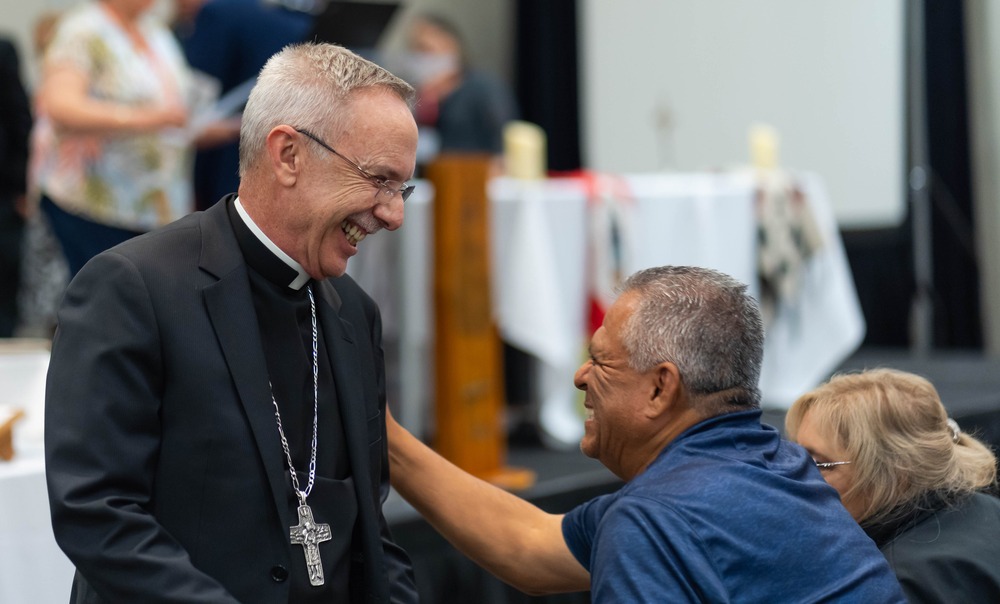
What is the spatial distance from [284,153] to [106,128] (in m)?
1.87

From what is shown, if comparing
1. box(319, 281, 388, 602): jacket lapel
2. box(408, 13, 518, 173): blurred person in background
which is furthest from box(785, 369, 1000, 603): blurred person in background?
box(408, 13, 518, 173): blurred person in background

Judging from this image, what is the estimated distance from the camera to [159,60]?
3514 millimetres

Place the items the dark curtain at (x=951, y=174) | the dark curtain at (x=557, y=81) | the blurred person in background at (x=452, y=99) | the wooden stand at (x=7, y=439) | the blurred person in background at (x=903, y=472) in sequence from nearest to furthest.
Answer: the blurred person in background at (x=903, y=472) → the wooden stand at (x=7, y=439) → the blurred person in background at (x=452, y=99) → the dark curtain at (x=951, y=174) → the dark curtain at (x=557, y=81)

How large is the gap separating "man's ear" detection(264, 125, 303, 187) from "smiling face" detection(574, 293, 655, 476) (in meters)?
0.49

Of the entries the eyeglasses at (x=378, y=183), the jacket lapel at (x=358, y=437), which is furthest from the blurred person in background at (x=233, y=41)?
the eyeglasses at (x=378, y=183)

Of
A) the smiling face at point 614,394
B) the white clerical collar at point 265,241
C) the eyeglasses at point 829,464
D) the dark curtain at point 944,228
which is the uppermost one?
the white clerical collar at point 265,241

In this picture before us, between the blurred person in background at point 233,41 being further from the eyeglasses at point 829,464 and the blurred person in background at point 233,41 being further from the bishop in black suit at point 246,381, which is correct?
the eyeglasses at point 829,464

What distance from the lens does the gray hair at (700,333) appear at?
1636 mm

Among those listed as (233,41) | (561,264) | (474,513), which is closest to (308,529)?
(474,513)

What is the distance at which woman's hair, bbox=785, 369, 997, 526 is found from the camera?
193cm

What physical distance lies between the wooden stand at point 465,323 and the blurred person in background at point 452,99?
1.83 m

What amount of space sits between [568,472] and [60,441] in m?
2.84

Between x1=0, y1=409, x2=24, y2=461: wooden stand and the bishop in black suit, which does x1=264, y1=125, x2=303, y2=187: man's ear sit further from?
x1=0, y1=409, x2=24, y2=461: wooden stand

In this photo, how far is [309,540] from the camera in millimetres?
1668
